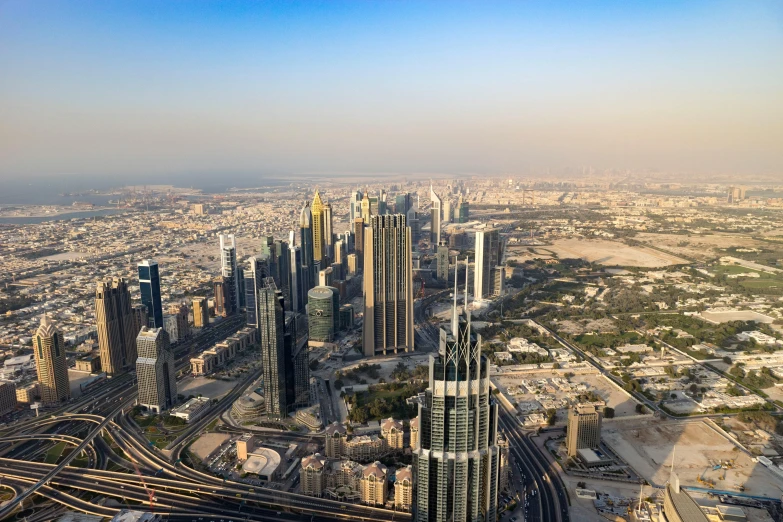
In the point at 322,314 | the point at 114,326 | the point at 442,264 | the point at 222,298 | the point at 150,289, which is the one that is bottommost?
the point at 222,298

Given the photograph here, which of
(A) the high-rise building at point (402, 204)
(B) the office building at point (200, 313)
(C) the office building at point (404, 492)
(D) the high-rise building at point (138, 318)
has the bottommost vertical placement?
(C) the office building at point (404, 492)

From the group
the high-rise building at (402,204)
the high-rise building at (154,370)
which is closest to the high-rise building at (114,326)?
the high-rise building at (154,370)

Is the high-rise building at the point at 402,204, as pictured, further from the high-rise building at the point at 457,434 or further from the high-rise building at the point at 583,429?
the high-rise building at the point at 457,434

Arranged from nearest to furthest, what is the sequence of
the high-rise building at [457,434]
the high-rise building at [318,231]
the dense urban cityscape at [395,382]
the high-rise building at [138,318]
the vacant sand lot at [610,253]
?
the high-rise building at [457,434] → the dense urban cityscape at [395,382] → the high-rise building at [138,318] → the high-rise building at [318,231] → the vacant sand lot at [610,253]

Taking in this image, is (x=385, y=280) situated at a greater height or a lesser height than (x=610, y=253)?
greater

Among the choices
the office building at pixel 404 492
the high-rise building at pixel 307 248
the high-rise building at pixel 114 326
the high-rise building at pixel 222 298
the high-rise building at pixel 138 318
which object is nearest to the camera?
the office building at pixel 404 492

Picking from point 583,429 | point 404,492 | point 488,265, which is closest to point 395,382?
point 583,429

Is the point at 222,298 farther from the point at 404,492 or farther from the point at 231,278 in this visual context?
the point at 404,492
